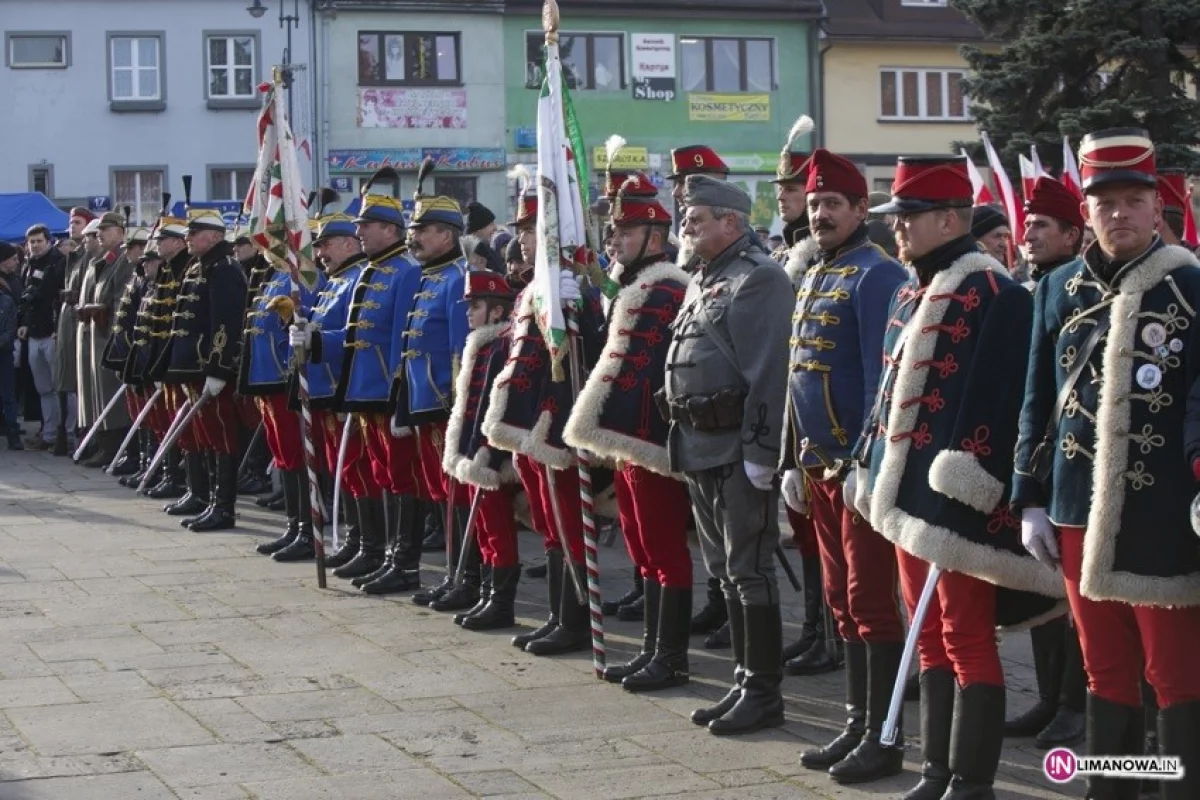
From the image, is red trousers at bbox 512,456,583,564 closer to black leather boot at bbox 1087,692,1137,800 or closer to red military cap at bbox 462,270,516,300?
red military cap at bbox 462,270,516,300

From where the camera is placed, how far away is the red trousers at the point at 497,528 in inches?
402

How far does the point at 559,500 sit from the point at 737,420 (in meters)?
1.87

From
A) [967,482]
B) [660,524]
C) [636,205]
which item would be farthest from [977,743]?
[636,205]

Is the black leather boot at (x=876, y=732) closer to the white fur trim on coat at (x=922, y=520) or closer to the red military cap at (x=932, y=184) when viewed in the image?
the white fur trim on coat at (x=922, y=520)

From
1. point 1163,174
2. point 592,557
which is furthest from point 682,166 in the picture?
point 1163,174

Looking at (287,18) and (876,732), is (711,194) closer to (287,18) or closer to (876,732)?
(876,732)

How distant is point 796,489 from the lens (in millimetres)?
7414

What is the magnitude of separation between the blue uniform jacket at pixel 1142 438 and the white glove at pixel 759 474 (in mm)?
2042

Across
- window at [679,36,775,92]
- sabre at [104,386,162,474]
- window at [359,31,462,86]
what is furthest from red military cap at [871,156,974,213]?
window at [679,36,775,92]

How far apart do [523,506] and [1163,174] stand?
13.2 feet

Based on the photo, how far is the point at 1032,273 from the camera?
297 inches

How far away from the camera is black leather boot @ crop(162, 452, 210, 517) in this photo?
14.9m

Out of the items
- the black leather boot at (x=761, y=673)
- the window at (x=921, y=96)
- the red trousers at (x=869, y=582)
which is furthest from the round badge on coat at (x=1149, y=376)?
the window at (x=921, y=96)

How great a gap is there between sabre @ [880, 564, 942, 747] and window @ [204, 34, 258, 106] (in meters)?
36.3
